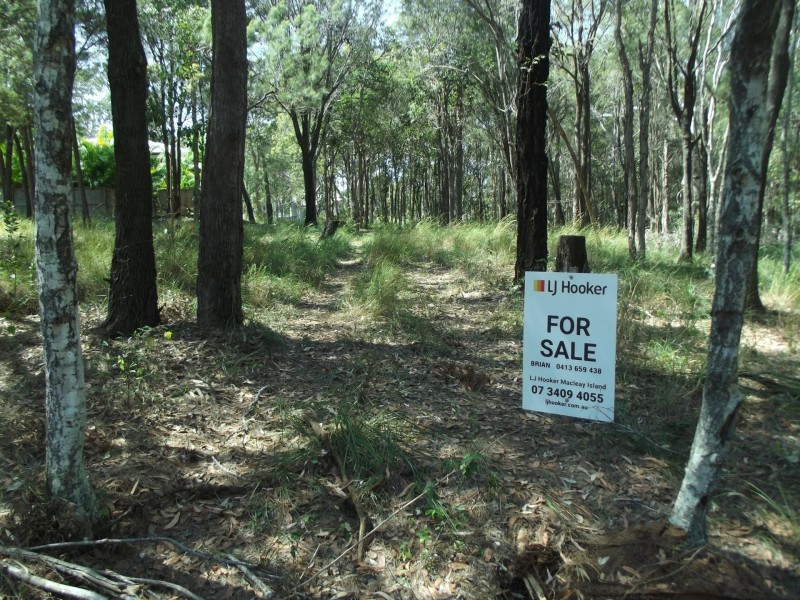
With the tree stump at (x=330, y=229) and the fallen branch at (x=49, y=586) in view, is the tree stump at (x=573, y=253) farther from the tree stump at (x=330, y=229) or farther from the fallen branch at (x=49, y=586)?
the tree stump at (x=330, y=229)

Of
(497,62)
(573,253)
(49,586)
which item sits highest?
(497,62)

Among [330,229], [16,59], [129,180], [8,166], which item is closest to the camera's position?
[129,180]

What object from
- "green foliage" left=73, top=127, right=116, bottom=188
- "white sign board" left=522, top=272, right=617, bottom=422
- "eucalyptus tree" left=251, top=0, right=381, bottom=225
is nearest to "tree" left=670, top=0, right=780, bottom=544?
"white sign board" left=522, top=272, right=617, bottom=422

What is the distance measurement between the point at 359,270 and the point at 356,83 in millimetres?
14889

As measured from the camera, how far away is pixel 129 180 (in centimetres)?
574

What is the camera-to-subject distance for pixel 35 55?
2730 mm

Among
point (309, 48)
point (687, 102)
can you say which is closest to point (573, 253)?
point (687, 102)

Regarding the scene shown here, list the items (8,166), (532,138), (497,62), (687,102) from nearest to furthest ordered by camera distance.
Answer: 1. (532,138)
2. (687,102)
3. (497,62)
4. (8,166)

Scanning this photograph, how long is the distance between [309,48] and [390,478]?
17.9m

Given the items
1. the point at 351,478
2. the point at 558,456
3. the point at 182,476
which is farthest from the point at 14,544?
the point at 558,456

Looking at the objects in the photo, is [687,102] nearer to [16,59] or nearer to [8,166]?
[16,59]

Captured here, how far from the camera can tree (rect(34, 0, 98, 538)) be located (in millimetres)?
2730

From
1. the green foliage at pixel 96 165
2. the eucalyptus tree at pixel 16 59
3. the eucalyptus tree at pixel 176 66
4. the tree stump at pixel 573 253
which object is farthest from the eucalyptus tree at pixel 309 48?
the tree stump at pixel 573 253

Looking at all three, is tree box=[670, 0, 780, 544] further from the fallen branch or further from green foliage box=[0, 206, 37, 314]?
green foliage box=[0, 206, 37, 314]
